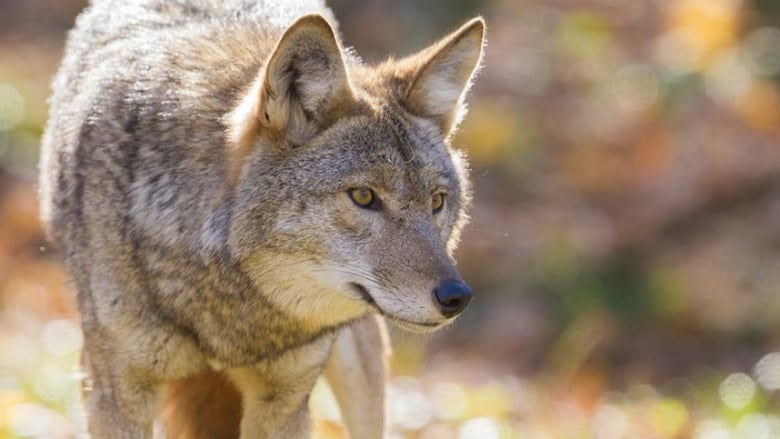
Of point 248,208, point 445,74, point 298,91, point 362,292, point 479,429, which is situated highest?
point 445,74

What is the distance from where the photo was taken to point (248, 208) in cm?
480

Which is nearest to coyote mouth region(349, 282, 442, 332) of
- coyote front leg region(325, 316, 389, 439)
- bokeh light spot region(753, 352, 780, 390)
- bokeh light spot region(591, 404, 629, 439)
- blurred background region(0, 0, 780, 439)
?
coyote front leg region(325, 316, 389, 439)

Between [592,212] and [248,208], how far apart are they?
8.23 metres

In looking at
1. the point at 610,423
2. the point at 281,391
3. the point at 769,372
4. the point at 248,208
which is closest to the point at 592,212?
the point at 769,372

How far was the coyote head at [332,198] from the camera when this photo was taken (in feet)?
15.3

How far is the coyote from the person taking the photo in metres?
4.74

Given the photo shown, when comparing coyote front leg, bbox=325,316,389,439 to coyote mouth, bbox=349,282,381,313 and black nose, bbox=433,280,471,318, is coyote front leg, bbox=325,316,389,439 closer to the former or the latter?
coyote mouth, bbox=349,282,381,313

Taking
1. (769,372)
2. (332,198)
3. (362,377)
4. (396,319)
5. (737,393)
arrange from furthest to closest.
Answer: (769,372)
(737,393)
(362,377)
(332,198)
(396,319)

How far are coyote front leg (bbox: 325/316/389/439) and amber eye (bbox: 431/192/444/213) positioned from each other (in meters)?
1.30

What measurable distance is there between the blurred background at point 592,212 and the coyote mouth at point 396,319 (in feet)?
11.5

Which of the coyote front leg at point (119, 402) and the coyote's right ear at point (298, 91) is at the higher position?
the coyote's right ear at point (298, 91)

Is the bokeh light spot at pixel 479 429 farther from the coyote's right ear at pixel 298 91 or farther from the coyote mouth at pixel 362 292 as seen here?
the coyote's right ear at pixel 298 91

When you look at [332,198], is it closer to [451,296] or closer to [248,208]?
[248,208]

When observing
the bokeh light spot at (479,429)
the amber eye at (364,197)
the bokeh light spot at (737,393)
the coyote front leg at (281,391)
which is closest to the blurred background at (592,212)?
the bokeh light spot at (737,393)
